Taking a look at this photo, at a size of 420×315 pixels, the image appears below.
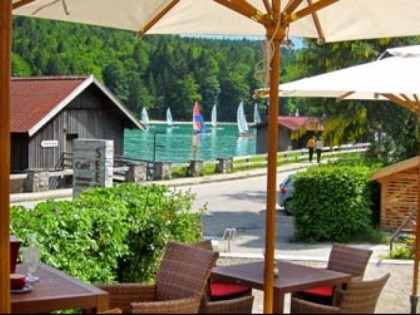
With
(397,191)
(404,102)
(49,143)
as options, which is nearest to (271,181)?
(404,102)

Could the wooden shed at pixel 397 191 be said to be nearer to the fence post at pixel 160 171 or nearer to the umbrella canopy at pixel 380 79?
the umbrella canopy at pixel 380 79

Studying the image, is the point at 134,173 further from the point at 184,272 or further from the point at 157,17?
the point at 184,272

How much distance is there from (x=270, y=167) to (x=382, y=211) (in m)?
11.4

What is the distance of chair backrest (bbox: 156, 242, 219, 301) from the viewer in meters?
4.74

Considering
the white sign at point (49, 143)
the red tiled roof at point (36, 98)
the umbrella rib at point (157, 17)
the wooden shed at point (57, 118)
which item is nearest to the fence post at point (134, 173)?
the wooden shed at point (57, 118)

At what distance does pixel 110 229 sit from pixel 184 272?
2100 millimetres

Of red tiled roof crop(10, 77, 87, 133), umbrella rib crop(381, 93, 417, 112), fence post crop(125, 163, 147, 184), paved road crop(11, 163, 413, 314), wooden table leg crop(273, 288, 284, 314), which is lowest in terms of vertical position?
paved road crop(11, 163, 413, 314)

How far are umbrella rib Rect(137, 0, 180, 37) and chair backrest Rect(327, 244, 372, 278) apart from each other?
2.42 meters

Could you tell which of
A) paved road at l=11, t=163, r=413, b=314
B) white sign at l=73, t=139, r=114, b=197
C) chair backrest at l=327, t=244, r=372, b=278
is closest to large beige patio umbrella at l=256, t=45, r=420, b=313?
chair backrest at l=327, t=244, r=372, b=278

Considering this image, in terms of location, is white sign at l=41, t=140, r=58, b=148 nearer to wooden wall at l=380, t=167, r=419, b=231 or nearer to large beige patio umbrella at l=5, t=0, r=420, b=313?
wooden wall at l=380, t=167, r=419, b=231

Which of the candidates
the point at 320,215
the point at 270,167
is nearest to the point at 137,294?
the point at 270,167

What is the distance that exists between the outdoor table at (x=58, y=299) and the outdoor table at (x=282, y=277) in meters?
1.41

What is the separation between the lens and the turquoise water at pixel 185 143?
5834 cm

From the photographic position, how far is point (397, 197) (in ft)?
51.3
